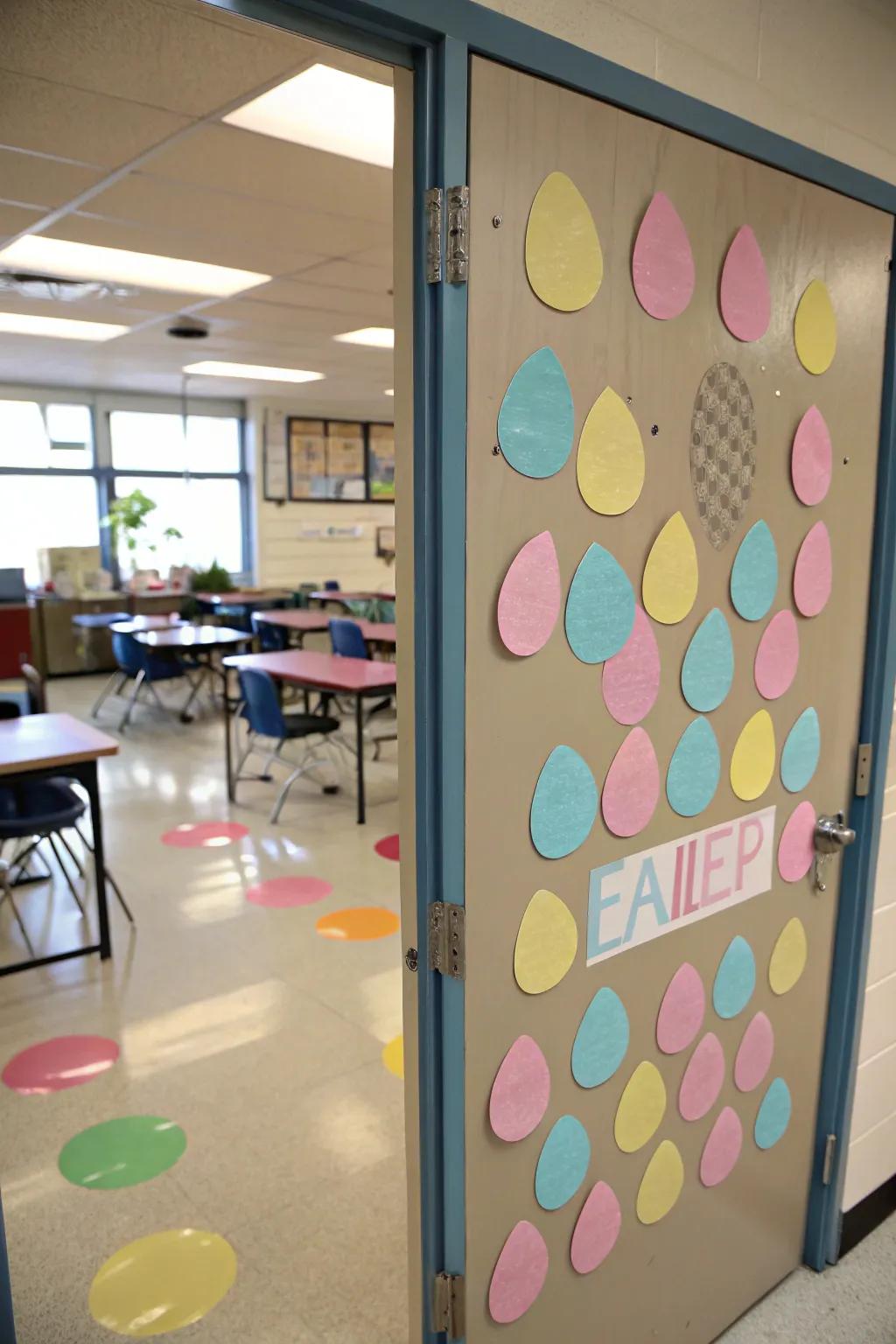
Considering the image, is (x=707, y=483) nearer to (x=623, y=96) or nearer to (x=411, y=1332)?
(x=623, y=96)

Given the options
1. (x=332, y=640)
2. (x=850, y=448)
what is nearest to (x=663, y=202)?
(x=850, y=448)

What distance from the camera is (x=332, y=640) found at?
6.78 meters

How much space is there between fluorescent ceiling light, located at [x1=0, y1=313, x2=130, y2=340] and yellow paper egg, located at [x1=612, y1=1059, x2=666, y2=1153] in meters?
5.71

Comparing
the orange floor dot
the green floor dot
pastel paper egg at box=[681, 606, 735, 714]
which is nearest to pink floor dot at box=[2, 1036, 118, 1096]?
the green floor dot

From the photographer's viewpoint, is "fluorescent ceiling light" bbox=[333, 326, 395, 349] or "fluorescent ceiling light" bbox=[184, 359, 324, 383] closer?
"fluorescent ceiling light" bbox=[333, 326, 395, 349]

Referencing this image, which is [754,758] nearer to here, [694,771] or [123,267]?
[694,771]

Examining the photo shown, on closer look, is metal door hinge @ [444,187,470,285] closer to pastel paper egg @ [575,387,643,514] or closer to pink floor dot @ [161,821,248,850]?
pastel paper egg @ [575,387,643,514]

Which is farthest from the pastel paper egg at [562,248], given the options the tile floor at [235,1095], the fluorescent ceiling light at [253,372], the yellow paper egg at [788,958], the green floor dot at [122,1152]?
the fluorescent ceiling light at [253,372]

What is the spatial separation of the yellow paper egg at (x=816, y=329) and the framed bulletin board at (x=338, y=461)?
358 inches

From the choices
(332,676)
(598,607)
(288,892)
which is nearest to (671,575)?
(598,607)

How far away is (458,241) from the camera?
1231mm

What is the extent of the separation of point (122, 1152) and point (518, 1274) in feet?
4.53

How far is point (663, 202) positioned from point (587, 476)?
45cm

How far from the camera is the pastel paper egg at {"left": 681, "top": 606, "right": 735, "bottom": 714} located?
1624 mm
